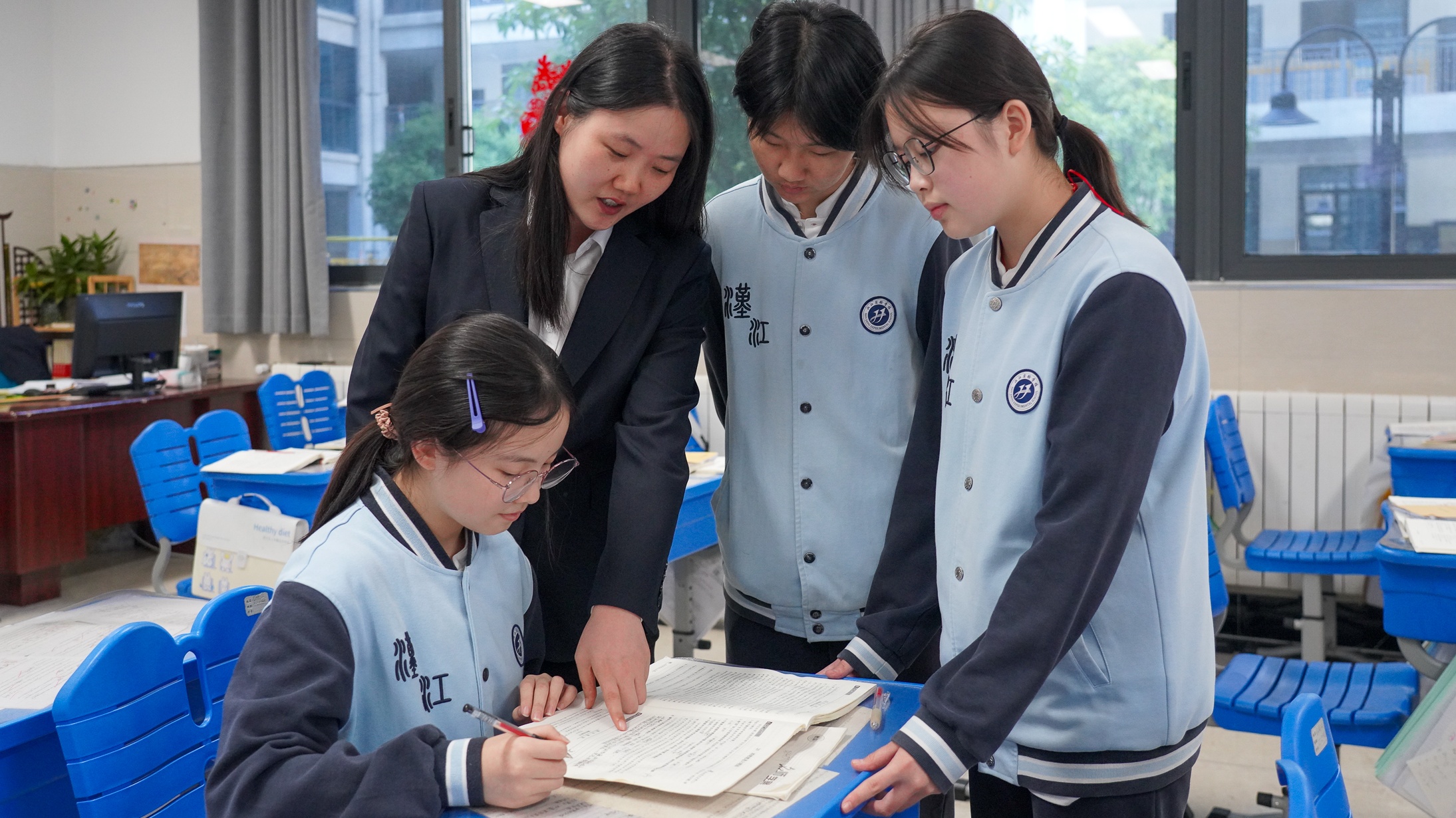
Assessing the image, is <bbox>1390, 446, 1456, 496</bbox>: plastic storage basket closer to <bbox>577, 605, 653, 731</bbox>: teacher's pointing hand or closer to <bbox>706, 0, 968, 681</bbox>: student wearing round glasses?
<bbox>706, 0, 968, 681</bbox>: student wearing round glasses

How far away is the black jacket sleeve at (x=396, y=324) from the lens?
4.32 feet

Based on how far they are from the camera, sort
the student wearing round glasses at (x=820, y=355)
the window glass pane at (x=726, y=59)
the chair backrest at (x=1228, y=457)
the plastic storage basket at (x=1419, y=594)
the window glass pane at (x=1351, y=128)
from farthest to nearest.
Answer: the window glass pane at (x=726, y=59)
the window glass pane at (x=1351, y=128)
the chair backrest at (x=1228, y=457)
the plastic storage basket at (x=1419, y=594)
the student wearing round glasses at (x=820, y=355)

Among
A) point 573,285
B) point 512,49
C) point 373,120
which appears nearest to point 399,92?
point 373,120

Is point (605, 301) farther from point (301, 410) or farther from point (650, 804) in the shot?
point (301, 410)

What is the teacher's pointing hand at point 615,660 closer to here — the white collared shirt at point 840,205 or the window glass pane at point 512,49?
the white collared shirt at point 840,205

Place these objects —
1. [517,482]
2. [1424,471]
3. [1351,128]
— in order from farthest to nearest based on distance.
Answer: [1351,128], [1424,471], [517,482]

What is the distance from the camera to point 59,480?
459cm

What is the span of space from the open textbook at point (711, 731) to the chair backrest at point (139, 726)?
0.46 metres

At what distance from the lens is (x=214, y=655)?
1.56 m

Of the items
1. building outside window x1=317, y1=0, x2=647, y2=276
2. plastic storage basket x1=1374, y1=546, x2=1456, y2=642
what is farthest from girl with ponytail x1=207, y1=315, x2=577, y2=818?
building outside window x1=317, y1=0, x2=647, y2=276

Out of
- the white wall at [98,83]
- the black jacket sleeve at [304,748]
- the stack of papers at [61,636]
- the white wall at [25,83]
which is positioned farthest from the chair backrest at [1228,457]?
the white wall at [25,83]

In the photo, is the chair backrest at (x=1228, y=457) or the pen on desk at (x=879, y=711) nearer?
the pen on desk at (x=879, y=711)

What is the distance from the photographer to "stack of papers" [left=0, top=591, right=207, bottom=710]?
1481mm

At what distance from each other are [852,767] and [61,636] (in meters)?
1.27
